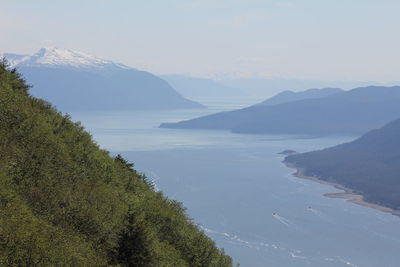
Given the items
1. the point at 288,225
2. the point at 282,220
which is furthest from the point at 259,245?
the point at 282,220

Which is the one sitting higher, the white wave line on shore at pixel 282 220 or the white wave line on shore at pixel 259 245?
the white wave line on shore at pixel 282 220

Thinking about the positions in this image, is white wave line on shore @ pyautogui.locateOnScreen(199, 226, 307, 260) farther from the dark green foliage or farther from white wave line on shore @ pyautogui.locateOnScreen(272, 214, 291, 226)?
the dark green foliage

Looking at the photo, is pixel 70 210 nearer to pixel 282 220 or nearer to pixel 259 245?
pixel 259 245

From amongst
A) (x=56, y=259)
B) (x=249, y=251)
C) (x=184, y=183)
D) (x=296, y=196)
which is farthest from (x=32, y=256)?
(x=184, y=183)

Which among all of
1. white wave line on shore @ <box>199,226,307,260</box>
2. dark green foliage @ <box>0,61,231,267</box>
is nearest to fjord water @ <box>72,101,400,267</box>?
white wave line on shore @ <box>199,226,307,260</box>

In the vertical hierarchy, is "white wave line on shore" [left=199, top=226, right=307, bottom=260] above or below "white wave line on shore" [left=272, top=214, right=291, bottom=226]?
below

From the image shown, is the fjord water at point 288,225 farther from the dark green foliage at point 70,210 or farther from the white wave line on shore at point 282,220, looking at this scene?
the dark green foliage at point 70,210

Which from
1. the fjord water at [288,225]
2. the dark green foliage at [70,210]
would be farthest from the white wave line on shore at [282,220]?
the dark green foliage at [70,210]

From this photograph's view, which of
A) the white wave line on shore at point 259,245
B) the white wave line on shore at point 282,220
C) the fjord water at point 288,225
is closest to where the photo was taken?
the fjord water at point 288,225

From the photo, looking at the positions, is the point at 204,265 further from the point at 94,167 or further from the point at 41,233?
the point at 41,233
